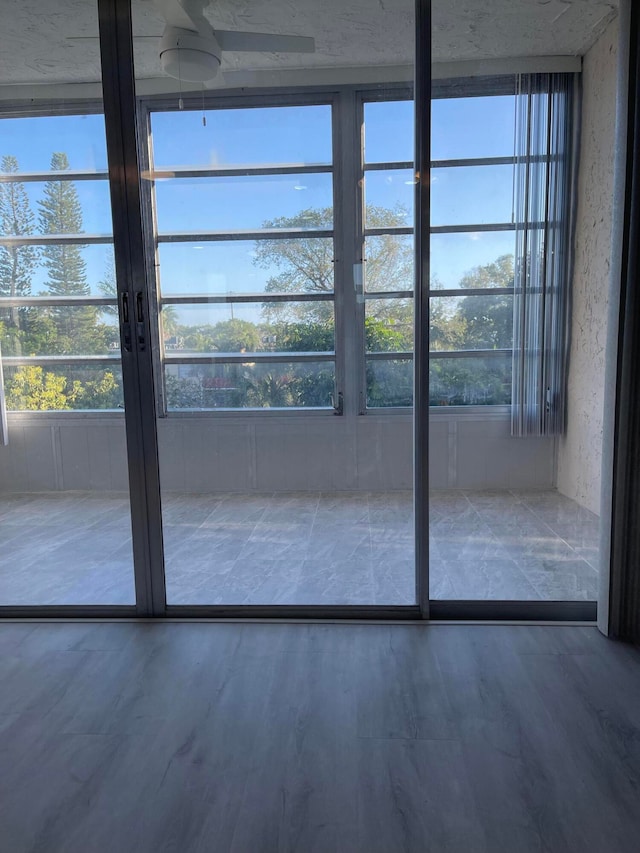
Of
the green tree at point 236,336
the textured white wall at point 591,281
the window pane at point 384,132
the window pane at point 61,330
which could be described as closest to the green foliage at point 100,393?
the window pane at point 61,330

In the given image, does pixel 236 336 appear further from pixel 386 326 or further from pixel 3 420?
pixel 3 420

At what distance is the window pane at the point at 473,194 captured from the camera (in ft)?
10.7

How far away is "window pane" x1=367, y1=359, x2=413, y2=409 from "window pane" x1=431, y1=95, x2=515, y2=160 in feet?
3.98

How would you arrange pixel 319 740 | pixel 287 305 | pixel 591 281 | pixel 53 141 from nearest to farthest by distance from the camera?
Result: pixel 319 740 → pixel 53 141 → pixel 591 281 → pixel 287 305

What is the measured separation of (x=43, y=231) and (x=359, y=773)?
2.75m

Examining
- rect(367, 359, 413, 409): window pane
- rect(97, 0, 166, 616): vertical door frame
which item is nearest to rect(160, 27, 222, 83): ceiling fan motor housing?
rect(97, 0, 166, 616): vertical door frame

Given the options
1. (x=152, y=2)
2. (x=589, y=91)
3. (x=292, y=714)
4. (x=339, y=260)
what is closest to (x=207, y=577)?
(x=292, y=714)

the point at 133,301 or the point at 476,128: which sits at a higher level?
the point at 476,128

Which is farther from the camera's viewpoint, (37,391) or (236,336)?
(236,336)

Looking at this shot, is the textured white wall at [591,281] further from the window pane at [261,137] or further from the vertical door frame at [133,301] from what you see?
the vertical door frame at [133,301]

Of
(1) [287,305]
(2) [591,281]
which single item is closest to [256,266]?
(1) [287,305]

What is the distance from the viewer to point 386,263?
3764mm

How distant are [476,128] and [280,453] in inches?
90.0

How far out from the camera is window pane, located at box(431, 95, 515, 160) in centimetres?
301
